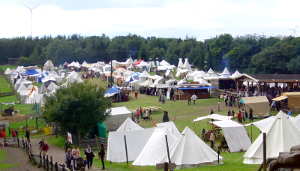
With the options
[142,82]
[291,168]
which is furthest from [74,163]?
[142,82]

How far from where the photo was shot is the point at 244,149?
80.6 ft

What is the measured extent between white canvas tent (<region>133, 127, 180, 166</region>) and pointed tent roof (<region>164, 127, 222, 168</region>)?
43cm

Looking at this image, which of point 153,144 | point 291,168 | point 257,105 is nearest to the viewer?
point 291,168

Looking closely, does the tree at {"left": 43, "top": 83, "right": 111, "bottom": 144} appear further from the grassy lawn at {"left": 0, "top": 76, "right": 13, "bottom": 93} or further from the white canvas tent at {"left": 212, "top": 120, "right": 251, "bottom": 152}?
the grassy lawn at {"left": 0, "top": 76, "right": 13, "bottom": 93}

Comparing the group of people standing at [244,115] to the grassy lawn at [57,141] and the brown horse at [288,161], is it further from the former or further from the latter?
the brown horse at [288,161]

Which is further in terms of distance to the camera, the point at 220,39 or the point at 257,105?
the point at 220,39

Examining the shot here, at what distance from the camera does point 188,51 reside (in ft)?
330

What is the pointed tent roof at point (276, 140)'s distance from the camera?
19.6 metres

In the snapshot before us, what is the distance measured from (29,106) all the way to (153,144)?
27.8 m

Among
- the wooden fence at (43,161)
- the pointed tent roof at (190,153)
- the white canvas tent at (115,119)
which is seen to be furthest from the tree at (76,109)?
the pointed tent roof at (190,153)

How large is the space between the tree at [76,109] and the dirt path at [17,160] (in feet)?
8.21

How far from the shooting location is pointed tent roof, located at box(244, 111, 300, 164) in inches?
773

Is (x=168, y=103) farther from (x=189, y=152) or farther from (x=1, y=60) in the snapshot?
(x=1, y=60)

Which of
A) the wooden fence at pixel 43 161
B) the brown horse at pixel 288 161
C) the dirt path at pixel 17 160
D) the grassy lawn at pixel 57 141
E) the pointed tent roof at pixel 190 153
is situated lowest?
the dirt path at pixel 17 160
